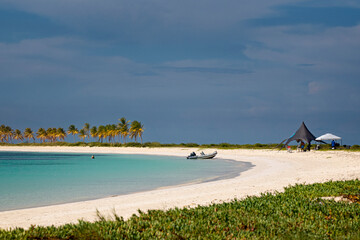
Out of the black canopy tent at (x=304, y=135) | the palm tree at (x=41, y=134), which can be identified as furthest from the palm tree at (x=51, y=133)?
the black canopy tent at (x=304, y=135)

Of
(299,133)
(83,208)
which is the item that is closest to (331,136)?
(299,133)

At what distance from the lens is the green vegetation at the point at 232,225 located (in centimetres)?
604

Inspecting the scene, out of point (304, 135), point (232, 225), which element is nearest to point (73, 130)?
point (304, 135)

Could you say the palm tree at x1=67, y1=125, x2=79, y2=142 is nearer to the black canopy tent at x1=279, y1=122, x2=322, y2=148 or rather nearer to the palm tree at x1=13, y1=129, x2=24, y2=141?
the palm tree at x1=13, y1=129, x2=24, y2=141

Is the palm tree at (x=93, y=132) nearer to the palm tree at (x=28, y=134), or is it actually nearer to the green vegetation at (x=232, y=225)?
the palm tree at (x=28, y=134)

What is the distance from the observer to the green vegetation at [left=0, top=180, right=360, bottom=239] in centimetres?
604

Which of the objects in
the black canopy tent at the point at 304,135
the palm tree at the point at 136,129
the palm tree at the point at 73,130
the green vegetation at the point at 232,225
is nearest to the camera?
the green vegetation at the point at 232,225

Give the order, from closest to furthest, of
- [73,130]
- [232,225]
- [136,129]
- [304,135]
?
[232,225] < [304,135] < [136,129] < [73,130]

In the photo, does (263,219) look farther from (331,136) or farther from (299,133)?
(331,136)

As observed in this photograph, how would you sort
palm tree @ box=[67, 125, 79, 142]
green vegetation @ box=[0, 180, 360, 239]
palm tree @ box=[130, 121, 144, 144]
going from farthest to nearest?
1. palm tree @ box=[67, 125, 79, 142]
2. palm tree @ box=[130, 121, 144, 144]
3. green vegetation @ box=[0, 180, 360, 239]

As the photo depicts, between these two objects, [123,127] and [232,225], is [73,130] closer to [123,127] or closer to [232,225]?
[123,127]

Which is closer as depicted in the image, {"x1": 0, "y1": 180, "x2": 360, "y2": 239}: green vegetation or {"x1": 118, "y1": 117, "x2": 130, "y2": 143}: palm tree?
{"x1": 0, "y1": 180, "x2": 360, "y2": 239}: green vegetation

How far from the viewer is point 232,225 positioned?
22.4 ft

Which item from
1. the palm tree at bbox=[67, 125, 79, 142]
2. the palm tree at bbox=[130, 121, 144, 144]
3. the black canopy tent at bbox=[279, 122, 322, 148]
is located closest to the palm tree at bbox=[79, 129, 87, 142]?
the palm tree at bbox=[67, 125, 79, 142]
